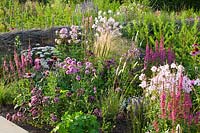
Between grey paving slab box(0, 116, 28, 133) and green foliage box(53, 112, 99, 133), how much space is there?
1.60 feet

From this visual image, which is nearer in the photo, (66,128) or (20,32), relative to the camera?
(66,128)

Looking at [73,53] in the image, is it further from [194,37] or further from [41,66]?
[194,37]

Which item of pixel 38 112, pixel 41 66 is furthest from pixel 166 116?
pixel 41 66

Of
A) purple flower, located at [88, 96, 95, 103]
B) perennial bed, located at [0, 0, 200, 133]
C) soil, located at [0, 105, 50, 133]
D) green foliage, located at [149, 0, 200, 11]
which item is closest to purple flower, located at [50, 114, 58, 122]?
perennial bed, located at [0, 0, 200, 133]

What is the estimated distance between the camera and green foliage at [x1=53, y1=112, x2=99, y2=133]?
4.56 metres

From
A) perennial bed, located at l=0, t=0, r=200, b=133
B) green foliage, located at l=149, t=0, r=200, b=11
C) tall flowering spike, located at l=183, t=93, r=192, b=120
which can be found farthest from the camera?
green foliage, located at l=149, t=0, r=200, b=11

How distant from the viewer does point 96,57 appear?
6.75m

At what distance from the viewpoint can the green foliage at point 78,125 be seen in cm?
456

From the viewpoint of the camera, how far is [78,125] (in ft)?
15.1

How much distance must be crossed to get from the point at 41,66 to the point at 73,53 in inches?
21.0

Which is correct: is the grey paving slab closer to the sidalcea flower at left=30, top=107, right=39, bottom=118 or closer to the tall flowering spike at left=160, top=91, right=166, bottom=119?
the sidalcea flower at left=30, top=107, right=39, bottom=118

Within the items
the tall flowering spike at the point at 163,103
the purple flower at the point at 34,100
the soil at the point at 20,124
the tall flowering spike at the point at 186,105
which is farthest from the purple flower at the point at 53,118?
the tall flowering spike at the point at 186,105

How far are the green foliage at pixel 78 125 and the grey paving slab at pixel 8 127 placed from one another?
489mm

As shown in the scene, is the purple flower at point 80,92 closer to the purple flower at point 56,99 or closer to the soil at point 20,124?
the purple flower at point 56,99
